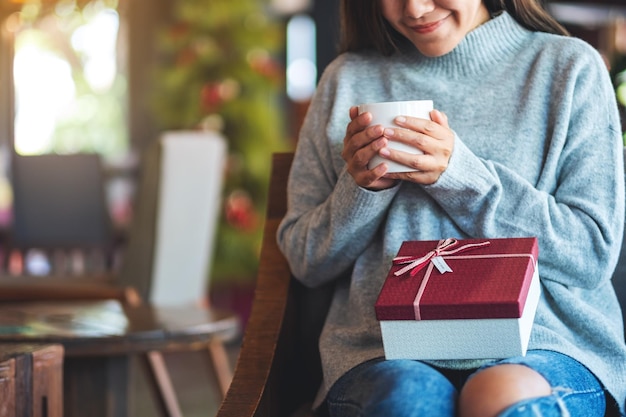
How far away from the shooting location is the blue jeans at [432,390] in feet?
3.05

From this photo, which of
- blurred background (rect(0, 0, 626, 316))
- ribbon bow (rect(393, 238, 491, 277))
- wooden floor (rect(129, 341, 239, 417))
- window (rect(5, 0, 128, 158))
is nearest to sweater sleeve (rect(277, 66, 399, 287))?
ribbon bow (rect(393, 238, 491, 277))

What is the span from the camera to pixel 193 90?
538 cm

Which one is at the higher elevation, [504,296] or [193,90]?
[504,296]

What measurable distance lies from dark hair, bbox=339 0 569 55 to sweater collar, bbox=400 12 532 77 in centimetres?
3

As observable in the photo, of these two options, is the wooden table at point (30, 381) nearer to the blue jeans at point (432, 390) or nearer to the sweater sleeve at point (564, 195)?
the blue jeans at point (432, 390)

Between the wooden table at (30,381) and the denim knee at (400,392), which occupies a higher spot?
the denim knee at (400,392)

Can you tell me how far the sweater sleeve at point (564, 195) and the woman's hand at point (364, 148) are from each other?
0.25 feet

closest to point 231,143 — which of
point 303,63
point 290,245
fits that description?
point 303,63

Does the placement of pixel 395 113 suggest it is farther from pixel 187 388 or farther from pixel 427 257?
pixel 187 388

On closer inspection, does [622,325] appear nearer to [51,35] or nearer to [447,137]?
[447,137]

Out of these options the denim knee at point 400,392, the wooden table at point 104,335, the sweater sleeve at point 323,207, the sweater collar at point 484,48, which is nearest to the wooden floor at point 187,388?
the wooden table at point 104,335

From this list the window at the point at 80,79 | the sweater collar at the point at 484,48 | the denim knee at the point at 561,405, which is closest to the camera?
the denim knee at the point at 561,405

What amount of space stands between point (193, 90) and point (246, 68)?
32cm

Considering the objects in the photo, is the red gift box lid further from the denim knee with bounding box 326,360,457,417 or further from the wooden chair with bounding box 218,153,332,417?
the wooden chair with bounding box 218,153,332,417
